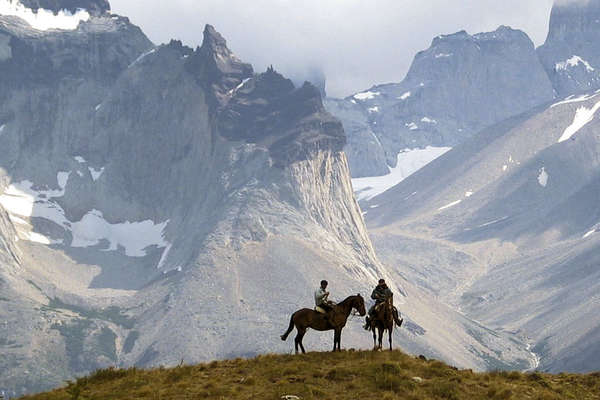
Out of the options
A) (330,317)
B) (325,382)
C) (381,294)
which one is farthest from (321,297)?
(325,382)

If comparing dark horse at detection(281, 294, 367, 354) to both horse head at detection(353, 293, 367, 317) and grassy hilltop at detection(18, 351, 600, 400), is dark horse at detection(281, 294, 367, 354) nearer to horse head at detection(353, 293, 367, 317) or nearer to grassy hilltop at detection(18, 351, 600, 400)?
horse head at detection(353, 293, 367, 317)

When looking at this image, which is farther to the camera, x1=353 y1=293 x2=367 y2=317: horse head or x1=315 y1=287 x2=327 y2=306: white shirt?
x1=315 y1=287 x2=327 y2=306: white shirt

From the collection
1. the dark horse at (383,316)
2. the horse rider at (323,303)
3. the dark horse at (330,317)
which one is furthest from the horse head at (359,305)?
the horse rider at (323,303)

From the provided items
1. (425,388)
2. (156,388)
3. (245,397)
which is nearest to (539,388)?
(425,388)

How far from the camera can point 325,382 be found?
148ft

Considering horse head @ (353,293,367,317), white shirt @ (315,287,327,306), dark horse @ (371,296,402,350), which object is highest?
white shirt @ (315,287,327,306)

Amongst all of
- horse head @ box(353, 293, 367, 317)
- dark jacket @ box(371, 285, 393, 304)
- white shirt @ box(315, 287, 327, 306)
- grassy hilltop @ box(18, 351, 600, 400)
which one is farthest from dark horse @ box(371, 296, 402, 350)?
white shirt @ box(315, 287, 327, 306)

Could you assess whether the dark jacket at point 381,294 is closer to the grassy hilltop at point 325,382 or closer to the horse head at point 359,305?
the horse head at point 359,305

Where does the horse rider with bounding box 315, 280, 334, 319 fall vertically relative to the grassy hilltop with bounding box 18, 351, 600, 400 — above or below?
above

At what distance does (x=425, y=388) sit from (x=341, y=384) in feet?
14.5

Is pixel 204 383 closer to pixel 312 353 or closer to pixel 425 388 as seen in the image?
pixel 312 353

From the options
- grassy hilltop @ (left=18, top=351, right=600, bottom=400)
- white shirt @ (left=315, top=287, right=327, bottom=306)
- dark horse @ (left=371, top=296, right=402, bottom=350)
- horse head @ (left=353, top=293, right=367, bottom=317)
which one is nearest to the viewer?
grassy hilltop @ (left=18, top=351, right=600, bottom=400)

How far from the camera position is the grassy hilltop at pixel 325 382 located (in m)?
43.8

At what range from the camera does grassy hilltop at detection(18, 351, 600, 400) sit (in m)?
43.8
